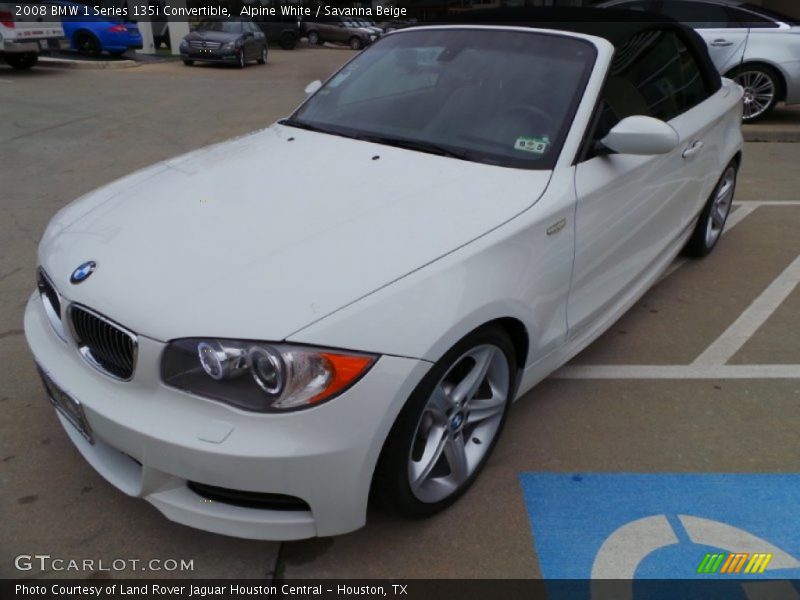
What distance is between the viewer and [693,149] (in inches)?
144

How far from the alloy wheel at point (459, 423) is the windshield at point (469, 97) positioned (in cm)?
87

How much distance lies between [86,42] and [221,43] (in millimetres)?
3600

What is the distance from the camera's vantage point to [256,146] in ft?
10.4

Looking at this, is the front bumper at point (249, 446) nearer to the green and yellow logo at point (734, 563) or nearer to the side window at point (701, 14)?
the green and yellow logo at point (734, 563)

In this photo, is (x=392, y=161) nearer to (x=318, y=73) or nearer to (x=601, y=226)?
(x=601, y=226)

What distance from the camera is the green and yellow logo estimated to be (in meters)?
2.20

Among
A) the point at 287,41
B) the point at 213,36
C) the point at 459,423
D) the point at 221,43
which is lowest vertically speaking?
the point at 287,41

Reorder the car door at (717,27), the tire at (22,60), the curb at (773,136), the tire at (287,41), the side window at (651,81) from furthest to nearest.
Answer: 1. the tire at (287,41)
2. the tire at (22,60)
3. the car door at (717,27)
4. the curb at (773,136)
5. the side window at (651,81)

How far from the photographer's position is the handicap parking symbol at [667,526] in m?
2.21

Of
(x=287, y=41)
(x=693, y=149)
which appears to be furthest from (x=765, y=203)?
(x=287, y=41)

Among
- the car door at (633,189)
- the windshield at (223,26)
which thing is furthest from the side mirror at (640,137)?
the windshield at (223,26)

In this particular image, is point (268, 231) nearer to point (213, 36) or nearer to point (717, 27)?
point (717, 27)

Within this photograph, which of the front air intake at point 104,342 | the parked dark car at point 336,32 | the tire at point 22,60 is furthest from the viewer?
the parked dark car at point 336,32

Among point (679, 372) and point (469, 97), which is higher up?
point (469, 97)
